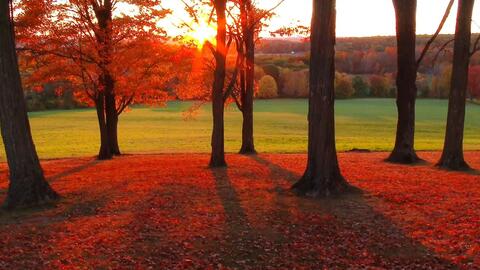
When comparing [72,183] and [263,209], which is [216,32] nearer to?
[72,183]

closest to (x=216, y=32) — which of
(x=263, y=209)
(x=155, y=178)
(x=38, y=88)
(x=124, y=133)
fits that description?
(x=155, y=178)

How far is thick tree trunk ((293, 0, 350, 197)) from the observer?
11.0 metres

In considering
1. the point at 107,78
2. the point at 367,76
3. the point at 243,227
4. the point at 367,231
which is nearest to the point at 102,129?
the point at 107,78

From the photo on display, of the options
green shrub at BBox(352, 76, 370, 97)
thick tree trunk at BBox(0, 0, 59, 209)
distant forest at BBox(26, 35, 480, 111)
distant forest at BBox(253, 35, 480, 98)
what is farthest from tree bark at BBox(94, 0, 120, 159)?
green shrub at BBox(352, 76, 370, 97)

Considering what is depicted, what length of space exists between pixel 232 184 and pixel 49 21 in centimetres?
1089

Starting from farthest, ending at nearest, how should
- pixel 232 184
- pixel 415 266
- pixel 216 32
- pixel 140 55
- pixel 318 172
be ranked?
1. pixel 140 55
2. pixel 216 32
3. pixel 232 184
4. pixel 318 172
5. pixel 415 266

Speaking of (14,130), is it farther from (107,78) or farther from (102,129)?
(102,129)

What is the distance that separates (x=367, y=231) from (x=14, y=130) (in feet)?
23.5

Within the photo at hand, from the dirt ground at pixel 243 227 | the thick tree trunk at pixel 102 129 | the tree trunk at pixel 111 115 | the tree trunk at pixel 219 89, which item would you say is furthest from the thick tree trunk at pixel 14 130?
the tree trunk at pixel 111 115

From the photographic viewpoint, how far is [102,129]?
22.8 meters

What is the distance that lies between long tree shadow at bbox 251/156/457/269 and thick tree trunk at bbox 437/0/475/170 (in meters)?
6.57

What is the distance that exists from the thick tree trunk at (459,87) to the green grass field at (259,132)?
11672 millimetres

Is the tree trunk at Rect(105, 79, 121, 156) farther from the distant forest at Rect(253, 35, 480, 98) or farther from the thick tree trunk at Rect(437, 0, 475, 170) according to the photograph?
the distant forest at Rect(253, 35, 480, 98)

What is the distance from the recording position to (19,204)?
10008 millimetres
